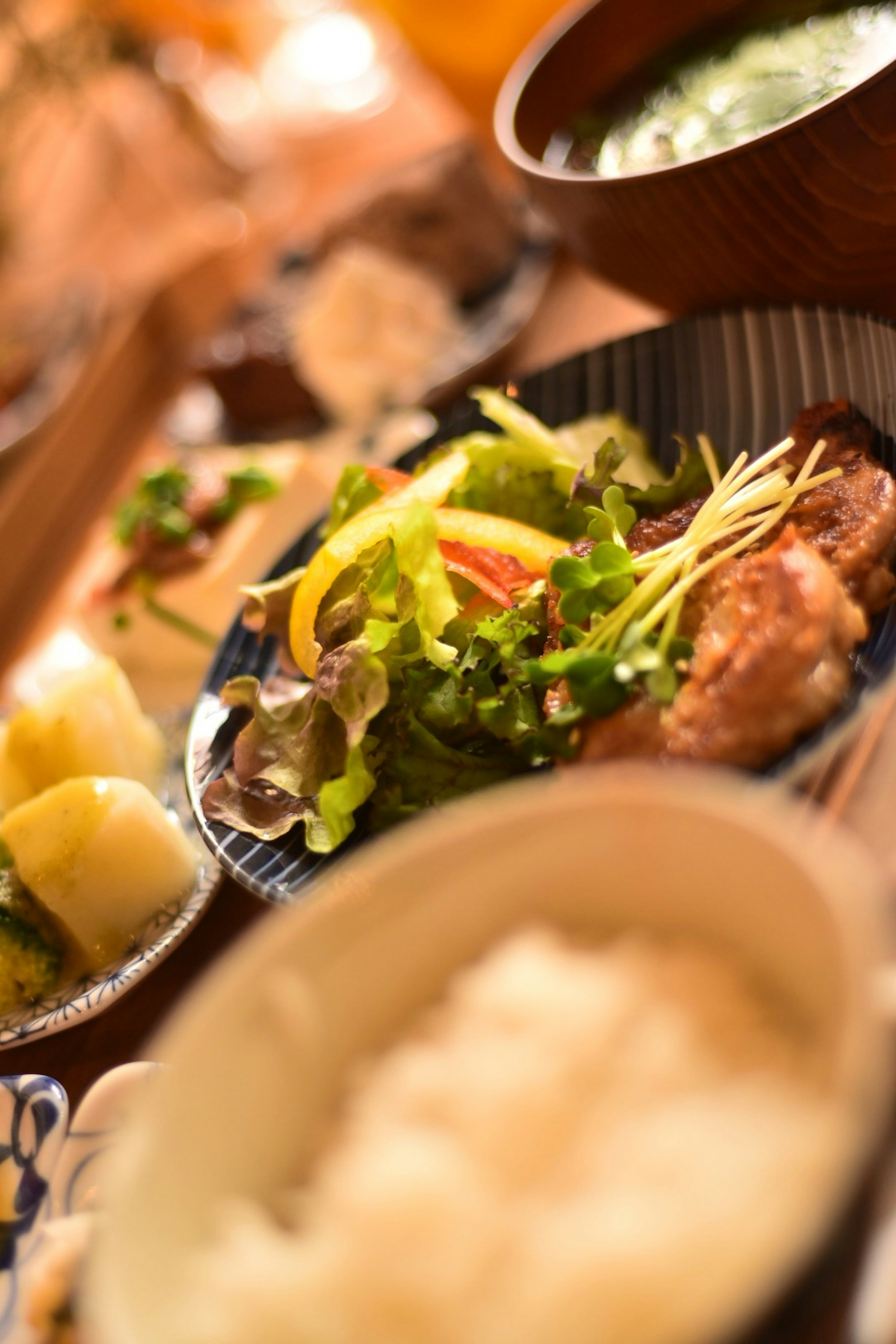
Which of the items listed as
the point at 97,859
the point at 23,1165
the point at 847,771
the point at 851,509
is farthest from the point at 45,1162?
the point at 851,509

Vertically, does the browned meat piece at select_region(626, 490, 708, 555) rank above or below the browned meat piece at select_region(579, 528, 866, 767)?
below

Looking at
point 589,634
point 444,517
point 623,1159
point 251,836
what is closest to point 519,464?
point 444,517

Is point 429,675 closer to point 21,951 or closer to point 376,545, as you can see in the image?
point 376,545

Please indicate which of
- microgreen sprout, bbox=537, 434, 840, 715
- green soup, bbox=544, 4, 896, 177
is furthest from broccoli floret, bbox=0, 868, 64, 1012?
green soup, bbox=544, 4, 896, 177

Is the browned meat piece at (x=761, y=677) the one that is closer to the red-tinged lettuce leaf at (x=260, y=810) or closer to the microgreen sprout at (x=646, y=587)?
the microgreen sprout at (x=646, y=587)

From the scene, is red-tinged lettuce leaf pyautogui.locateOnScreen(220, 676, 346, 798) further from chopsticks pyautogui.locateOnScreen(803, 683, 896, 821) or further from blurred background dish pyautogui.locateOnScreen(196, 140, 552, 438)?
blurred background dish pyautogui.locateOnScreen(196, 140, 552, 438)

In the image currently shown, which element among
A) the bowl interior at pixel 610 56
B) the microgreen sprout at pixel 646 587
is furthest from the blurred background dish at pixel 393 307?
the microgreen sprout at pixel 646 587

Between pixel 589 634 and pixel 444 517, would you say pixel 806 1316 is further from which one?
pixel 444 517
